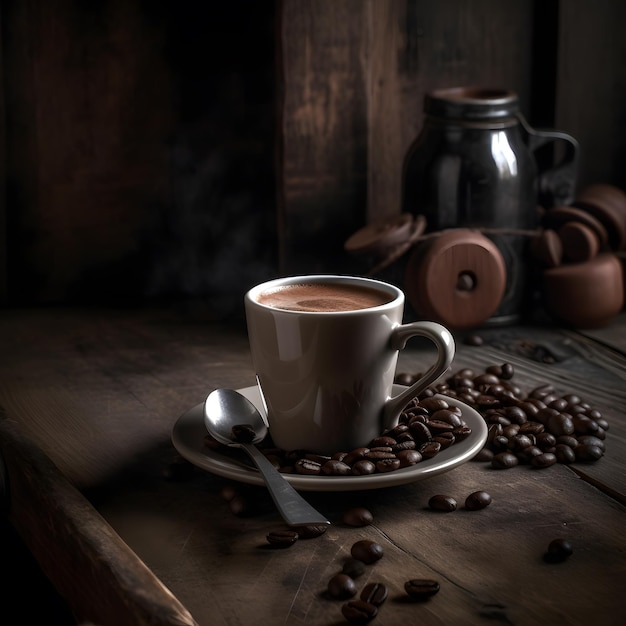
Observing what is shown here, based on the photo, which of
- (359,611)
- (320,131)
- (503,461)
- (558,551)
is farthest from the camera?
(320,131)

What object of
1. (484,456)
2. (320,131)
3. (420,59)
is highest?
(420,59)

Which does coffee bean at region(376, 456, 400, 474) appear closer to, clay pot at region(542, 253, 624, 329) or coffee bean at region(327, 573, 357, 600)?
coffee bean at region(327, 573, 357, 600)

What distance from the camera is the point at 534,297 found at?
5.69 feet

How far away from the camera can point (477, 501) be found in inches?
38.8

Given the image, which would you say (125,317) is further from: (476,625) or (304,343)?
(476,625)

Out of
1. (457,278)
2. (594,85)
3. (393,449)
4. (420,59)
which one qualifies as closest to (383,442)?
(393,449)

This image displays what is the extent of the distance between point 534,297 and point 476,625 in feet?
3.40

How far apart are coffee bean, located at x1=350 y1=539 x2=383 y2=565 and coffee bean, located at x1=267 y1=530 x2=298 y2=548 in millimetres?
61

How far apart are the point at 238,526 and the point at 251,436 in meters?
0.11

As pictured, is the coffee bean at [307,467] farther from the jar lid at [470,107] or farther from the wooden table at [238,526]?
the jar lid at [470,107]

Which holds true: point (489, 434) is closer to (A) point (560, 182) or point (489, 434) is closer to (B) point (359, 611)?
(B) point (359, 611)

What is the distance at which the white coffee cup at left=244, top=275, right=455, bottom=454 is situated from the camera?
1.00 meters

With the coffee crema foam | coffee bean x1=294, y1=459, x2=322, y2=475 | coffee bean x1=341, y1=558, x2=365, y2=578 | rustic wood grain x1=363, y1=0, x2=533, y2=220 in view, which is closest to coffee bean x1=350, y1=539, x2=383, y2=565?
coffee bean x1=341, y1=558, x2=365, y2=578

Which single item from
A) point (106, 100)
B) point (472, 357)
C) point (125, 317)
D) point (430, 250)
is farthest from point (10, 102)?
point (472, 357)
